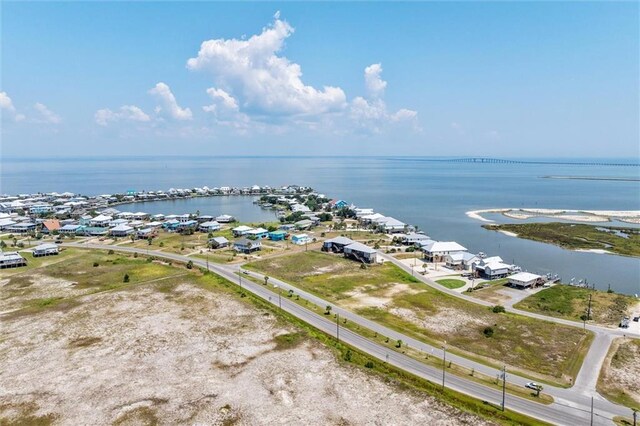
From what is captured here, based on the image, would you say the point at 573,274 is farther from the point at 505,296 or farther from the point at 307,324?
the point at 307,324

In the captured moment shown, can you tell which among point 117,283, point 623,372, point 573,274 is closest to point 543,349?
point 623,372

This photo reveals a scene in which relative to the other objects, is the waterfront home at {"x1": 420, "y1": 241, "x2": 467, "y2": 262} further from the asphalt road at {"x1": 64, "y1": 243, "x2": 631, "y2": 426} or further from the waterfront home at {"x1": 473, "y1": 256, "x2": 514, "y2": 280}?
the asphalt road at {"x1": 64, "y1": 243, "x2": 631, "y2": 426}

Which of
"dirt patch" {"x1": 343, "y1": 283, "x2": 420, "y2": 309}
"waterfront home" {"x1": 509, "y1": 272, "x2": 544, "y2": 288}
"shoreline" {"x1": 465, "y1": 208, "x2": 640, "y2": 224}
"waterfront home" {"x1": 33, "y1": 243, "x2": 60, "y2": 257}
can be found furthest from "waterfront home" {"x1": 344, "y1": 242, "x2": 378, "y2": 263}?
"shoreline" {"x1": 465, "y1": 208, "x2": 640, "y2": 224}

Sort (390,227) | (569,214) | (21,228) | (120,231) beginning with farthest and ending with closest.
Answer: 1. (569,214)
2. (390,227)
3. (21,228)
4. (120,231)

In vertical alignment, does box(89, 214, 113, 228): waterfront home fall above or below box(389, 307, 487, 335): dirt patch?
above

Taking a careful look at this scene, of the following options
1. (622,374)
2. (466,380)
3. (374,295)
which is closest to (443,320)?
(374,295)

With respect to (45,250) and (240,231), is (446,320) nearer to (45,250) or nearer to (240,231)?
(240,231)
